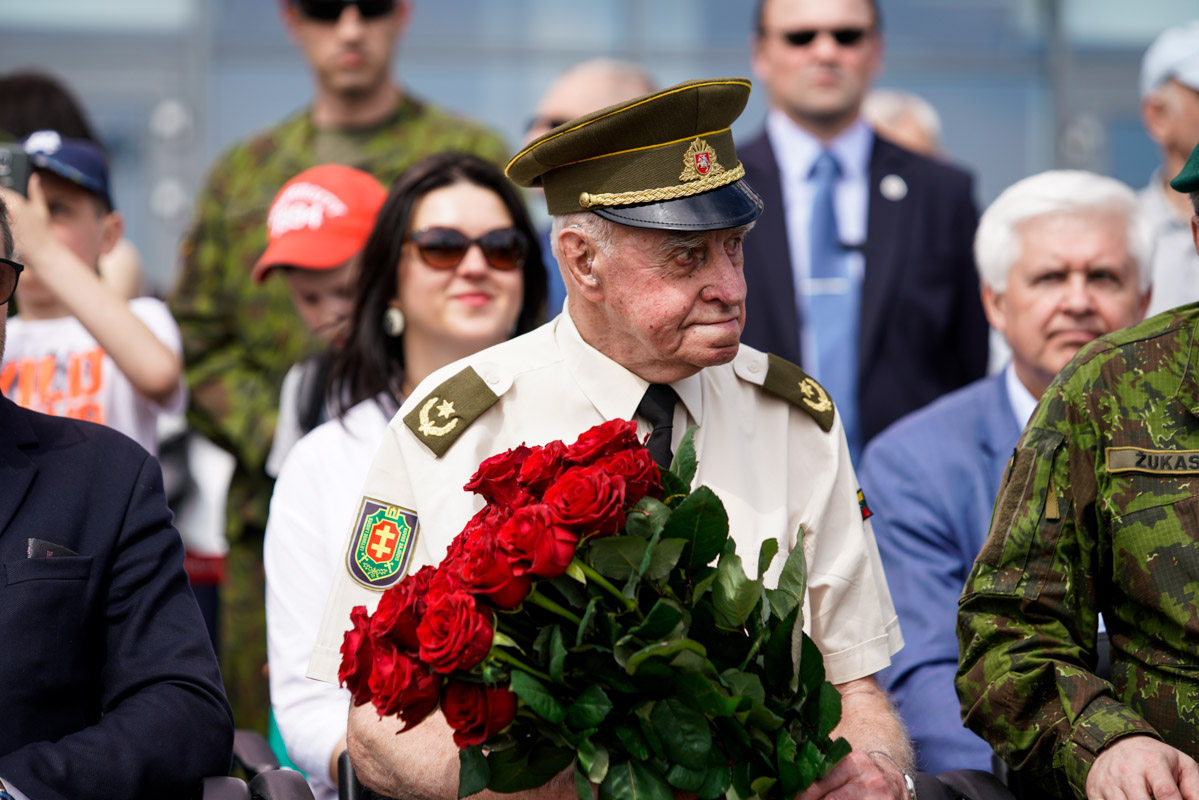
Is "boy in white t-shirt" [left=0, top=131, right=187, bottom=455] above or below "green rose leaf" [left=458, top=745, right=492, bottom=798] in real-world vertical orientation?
above

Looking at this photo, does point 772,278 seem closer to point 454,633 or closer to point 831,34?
point 831,34

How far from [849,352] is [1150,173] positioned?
5989 millimetres

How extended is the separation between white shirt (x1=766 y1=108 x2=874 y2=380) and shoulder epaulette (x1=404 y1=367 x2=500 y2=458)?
7.93 feet

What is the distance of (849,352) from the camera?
4.84 metres

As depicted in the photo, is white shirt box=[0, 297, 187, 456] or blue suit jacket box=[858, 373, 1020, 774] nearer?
blue suit jacket box=[858, 373, 1020, 774]

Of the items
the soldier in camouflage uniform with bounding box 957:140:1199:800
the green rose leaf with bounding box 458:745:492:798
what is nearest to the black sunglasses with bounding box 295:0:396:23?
the soldier in camouflage uniform with bounding box 957:140:1199:800

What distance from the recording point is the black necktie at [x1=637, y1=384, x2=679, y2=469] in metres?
2.63

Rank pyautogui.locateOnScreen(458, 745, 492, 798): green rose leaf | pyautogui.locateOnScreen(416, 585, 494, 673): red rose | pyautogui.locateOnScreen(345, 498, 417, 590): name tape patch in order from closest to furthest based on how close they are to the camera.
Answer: pyautogui.locateOnScreen(416, 585, 494, 673): red rose < pyautogui.locateOnScreen(458, 745, 492, 798): green rose leaf < pyautogui.locateOnScreen(345, 498, 417, 590): name tape patch

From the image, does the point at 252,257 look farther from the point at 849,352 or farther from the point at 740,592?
the point at 740,592

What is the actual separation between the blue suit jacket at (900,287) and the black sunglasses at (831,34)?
14.2 inches

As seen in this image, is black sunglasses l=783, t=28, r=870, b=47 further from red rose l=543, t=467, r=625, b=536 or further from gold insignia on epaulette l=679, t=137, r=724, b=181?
red rose l=543, t=467, r=625, b=536

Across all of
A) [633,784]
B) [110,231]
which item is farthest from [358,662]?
[110,231]

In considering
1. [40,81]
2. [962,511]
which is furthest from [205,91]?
[962,511]

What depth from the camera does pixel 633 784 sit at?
204 centimetres
